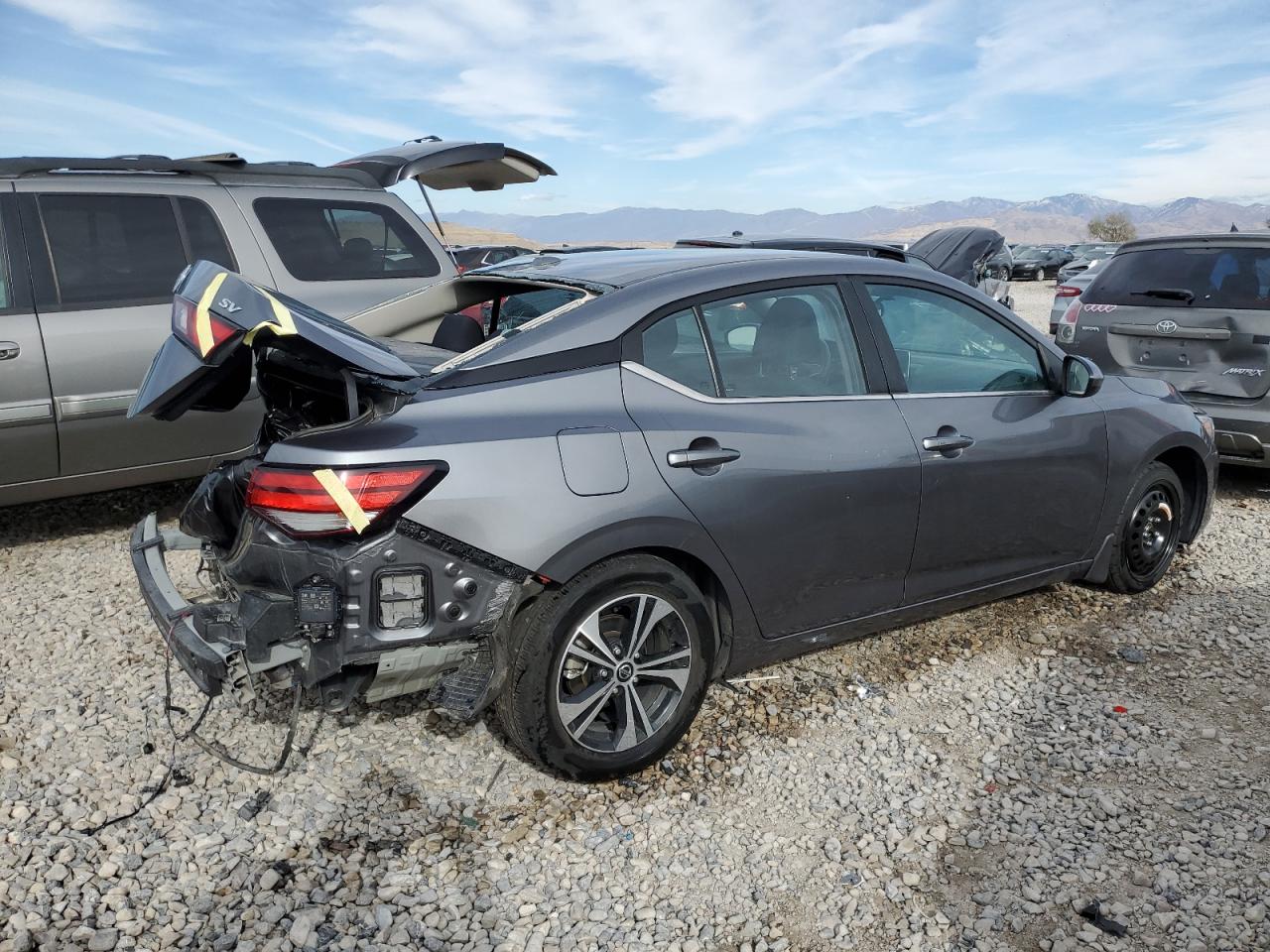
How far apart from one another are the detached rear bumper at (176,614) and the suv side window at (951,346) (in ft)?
8.48

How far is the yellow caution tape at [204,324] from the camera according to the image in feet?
8.17

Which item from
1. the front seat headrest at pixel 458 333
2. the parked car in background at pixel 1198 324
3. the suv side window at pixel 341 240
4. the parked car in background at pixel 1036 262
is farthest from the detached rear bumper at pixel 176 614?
the parked car in background at pixel 1036 262

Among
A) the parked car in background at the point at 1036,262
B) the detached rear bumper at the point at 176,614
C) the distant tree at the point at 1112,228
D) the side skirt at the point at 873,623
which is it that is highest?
the distant tree at the point at 1112,228

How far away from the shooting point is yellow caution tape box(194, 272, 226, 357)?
249 centimetres

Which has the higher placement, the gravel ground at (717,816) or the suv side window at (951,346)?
the suv side window at (951,346)

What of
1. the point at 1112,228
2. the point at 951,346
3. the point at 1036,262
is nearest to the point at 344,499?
the point at 951,346

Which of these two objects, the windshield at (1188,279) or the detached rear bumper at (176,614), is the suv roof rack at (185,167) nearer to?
the detached rear bumper at (176,614)

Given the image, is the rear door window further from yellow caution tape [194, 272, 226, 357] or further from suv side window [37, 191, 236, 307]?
suv side window [37, 191, 236, 307]

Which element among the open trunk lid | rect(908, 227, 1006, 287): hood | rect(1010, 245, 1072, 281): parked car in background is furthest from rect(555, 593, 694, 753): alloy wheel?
rect(1010, 245, 1072, 281): parked car in background

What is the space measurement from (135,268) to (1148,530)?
5.50 meters

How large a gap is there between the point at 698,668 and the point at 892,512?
95 centimetres

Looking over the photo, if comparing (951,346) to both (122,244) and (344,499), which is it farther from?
(122,244)

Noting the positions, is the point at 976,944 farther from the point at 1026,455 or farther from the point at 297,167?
the point at 297,167

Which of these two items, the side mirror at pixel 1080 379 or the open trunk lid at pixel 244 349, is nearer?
the open trunk lid at pixel 244 349
